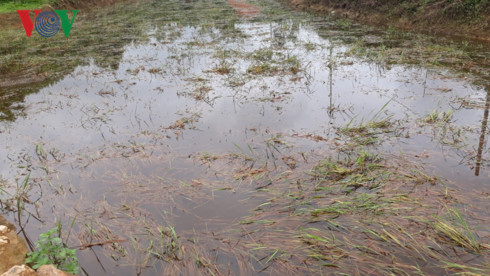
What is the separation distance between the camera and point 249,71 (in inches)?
337

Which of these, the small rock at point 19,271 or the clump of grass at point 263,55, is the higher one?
the clump of grass at point 263,55

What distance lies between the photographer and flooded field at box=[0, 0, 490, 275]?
9.41ft

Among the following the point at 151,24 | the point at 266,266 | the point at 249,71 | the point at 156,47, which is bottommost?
the point at 266,266

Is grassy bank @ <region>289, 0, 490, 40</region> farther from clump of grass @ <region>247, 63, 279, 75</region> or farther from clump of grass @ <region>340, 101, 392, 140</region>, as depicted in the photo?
clump of grass @ <region>340, 101, 392, 140</region>

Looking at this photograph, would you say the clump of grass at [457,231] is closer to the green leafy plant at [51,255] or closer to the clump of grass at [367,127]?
the clump of grass at [367,127]

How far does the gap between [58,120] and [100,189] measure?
124 inches

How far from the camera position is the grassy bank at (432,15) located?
10500 millimetres

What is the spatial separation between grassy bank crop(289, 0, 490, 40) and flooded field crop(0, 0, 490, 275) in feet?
6.93

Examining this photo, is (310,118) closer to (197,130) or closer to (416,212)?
(197,130)

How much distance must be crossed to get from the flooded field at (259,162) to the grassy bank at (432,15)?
2.11 m

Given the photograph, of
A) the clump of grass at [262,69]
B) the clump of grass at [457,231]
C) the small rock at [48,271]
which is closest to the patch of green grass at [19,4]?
the clump of grass at [262,69]

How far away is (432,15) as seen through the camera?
12172 mm

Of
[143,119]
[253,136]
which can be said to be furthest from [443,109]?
[143,119]

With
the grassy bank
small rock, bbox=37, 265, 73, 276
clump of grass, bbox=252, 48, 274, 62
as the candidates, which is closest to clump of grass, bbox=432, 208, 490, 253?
small rock, bbox=37, 265, 73, 276
